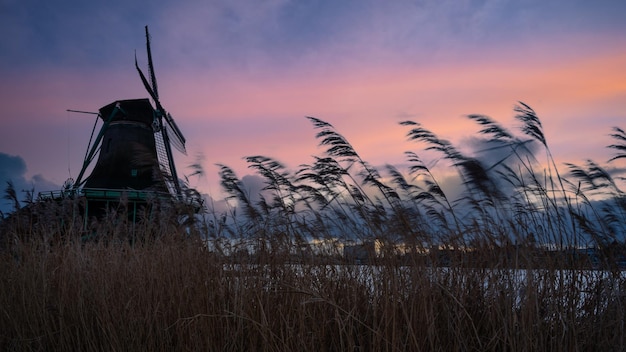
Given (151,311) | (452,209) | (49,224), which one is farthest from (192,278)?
(49,224)

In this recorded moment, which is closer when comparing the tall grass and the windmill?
the tall grass

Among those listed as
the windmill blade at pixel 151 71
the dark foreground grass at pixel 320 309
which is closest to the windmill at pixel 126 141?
the windmill blade at pixel 151 71

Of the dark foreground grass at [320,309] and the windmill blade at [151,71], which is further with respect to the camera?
the windmill blade at [151,71]

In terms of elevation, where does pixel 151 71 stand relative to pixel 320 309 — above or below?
above

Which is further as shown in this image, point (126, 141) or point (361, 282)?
point (126, 141)

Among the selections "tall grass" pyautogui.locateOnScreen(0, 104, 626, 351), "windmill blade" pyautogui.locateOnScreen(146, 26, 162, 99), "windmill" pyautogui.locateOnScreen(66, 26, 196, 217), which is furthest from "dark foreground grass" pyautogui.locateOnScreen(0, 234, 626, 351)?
"windmill blade" pyautogui.locateOnScreen(146, 26, 162, 99)

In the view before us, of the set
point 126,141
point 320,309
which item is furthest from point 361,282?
point 126,141

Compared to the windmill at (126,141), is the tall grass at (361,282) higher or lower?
lower

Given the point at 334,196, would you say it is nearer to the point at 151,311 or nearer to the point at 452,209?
the point at 452,209

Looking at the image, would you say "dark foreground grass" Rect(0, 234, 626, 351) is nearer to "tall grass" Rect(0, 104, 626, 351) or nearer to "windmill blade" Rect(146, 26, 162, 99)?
"tall grass" Rect(0, 104, 626, 351)

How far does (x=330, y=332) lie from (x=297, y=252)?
0.92m

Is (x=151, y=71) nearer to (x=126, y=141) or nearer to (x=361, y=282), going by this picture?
(x=126, y=141)

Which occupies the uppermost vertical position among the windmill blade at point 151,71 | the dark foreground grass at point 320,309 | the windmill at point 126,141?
the windmill blade at point 151,71

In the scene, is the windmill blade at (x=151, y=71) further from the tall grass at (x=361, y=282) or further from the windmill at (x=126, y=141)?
the tall grass at (x=361, y=282)
